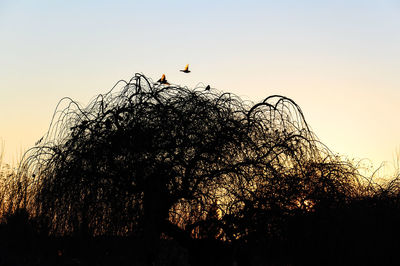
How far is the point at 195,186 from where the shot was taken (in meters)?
8.77

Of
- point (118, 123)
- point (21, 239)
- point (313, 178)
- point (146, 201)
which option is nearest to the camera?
point (146, 201)

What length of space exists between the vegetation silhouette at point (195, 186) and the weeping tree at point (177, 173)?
24mm

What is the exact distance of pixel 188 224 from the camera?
8766mm

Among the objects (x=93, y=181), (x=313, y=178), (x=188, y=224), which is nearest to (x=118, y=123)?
(x=93, y=181)

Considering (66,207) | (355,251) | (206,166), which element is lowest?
(355,251)

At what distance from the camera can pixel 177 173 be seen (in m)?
8.62

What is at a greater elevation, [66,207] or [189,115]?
[189,115]

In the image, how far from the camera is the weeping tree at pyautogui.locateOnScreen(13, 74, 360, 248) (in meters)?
8.57

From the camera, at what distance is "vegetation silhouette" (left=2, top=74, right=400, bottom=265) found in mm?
8594

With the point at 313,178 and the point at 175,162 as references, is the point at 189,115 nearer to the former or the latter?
the point at 175,162

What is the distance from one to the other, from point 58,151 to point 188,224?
3455 mm

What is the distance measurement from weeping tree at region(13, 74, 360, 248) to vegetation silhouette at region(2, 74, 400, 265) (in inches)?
1.0

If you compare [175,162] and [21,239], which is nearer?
[175,162]

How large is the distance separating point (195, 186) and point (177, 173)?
469 millimetres
